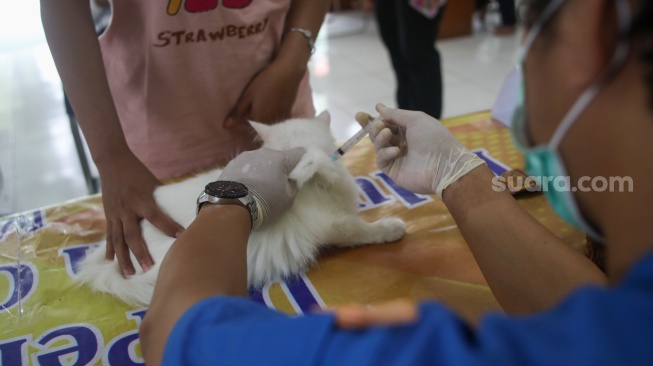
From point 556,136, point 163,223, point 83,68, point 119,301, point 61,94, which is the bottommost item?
point 61,94

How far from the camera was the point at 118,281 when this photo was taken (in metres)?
0.89

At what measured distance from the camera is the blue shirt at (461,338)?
1.09ft

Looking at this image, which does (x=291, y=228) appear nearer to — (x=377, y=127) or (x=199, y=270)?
(x=377, y=127)

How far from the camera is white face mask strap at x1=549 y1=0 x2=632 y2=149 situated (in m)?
0.35

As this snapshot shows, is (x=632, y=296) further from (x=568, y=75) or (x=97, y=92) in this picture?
(x=97, y=92)

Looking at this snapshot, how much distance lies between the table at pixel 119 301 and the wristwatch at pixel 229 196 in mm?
176

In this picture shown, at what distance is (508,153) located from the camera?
1295 millimetres

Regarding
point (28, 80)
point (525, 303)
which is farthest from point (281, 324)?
point (28, 80)

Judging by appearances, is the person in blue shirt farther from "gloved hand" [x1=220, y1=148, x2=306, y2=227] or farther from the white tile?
the white tile

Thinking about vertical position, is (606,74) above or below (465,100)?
above

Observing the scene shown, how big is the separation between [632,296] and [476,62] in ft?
11.3

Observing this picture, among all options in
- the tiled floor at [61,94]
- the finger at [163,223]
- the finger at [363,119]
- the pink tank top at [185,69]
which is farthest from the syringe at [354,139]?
the tiled floor at [61,94]

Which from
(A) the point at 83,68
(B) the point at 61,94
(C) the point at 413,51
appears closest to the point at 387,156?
(A) the point at 83,68

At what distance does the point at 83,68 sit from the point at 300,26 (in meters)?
0.49
